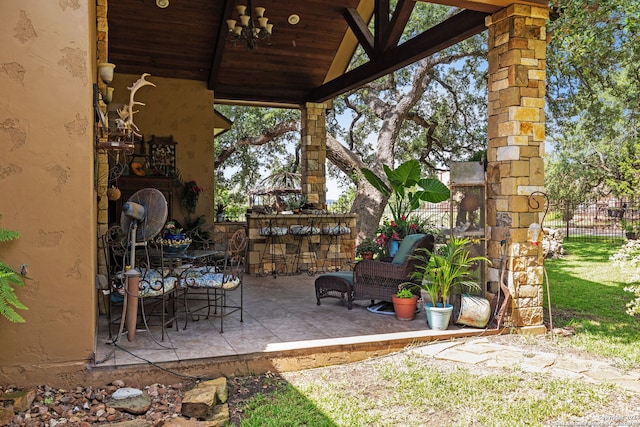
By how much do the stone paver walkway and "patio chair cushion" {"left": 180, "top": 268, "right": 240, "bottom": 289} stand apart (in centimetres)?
177

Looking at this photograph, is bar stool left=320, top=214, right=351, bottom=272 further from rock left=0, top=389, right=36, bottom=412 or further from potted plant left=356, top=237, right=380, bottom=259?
rock left=0, top=389, right=36, bottom=412

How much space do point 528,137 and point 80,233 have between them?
4118mm

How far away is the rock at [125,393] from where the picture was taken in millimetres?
3502

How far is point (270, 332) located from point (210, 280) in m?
0.73

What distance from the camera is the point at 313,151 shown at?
34.6 feet

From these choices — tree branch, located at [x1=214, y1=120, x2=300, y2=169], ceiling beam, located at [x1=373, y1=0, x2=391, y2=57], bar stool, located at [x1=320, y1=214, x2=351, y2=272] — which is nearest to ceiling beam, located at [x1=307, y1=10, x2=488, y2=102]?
ceiling beam, located at [x1=373, y1=0, x2=391, y2=57]

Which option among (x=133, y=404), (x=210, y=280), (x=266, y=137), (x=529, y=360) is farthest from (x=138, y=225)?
(x=266, y=137)

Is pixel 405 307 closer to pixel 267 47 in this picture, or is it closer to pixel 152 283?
pixel 152 283

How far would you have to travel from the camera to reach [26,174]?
11.6 feet

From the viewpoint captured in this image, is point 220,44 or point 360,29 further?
point 220,44

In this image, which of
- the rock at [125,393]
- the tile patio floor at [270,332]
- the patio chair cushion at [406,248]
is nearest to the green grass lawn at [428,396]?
the tile patio floor at [270,332]

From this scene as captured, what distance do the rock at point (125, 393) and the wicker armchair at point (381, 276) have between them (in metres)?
2.73

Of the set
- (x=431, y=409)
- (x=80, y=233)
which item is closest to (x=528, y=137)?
(x=431, y=409)

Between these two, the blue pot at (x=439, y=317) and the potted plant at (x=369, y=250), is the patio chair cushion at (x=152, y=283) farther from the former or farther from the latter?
the potted plant at (x=369, y=250)
